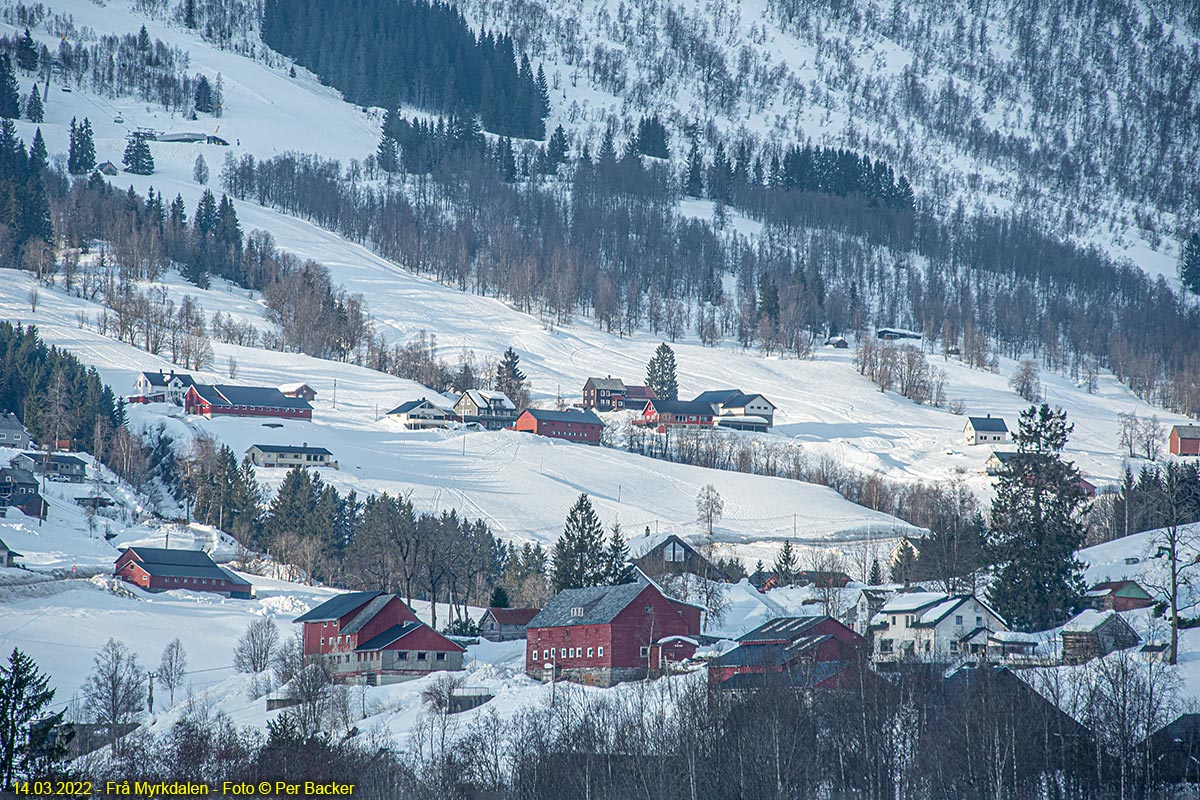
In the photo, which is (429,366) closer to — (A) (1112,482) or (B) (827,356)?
(B) (827,356)

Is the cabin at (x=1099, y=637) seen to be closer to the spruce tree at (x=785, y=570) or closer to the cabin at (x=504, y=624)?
the cabin at (x=504, y=624)

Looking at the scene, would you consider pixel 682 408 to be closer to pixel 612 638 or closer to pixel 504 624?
pixel 504 624

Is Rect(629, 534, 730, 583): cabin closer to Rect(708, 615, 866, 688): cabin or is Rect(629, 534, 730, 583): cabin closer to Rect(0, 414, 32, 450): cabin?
Rect(708, 615, 866, 688): cabin

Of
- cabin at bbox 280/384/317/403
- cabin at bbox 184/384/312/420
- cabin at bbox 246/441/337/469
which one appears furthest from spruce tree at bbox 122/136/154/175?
cabin at bbox 246/441/337/469

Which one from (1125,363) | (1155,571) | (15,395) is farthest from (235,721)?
(1125,363)

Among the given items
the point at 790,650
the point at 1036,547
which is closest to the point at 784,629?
the point at 790,650
